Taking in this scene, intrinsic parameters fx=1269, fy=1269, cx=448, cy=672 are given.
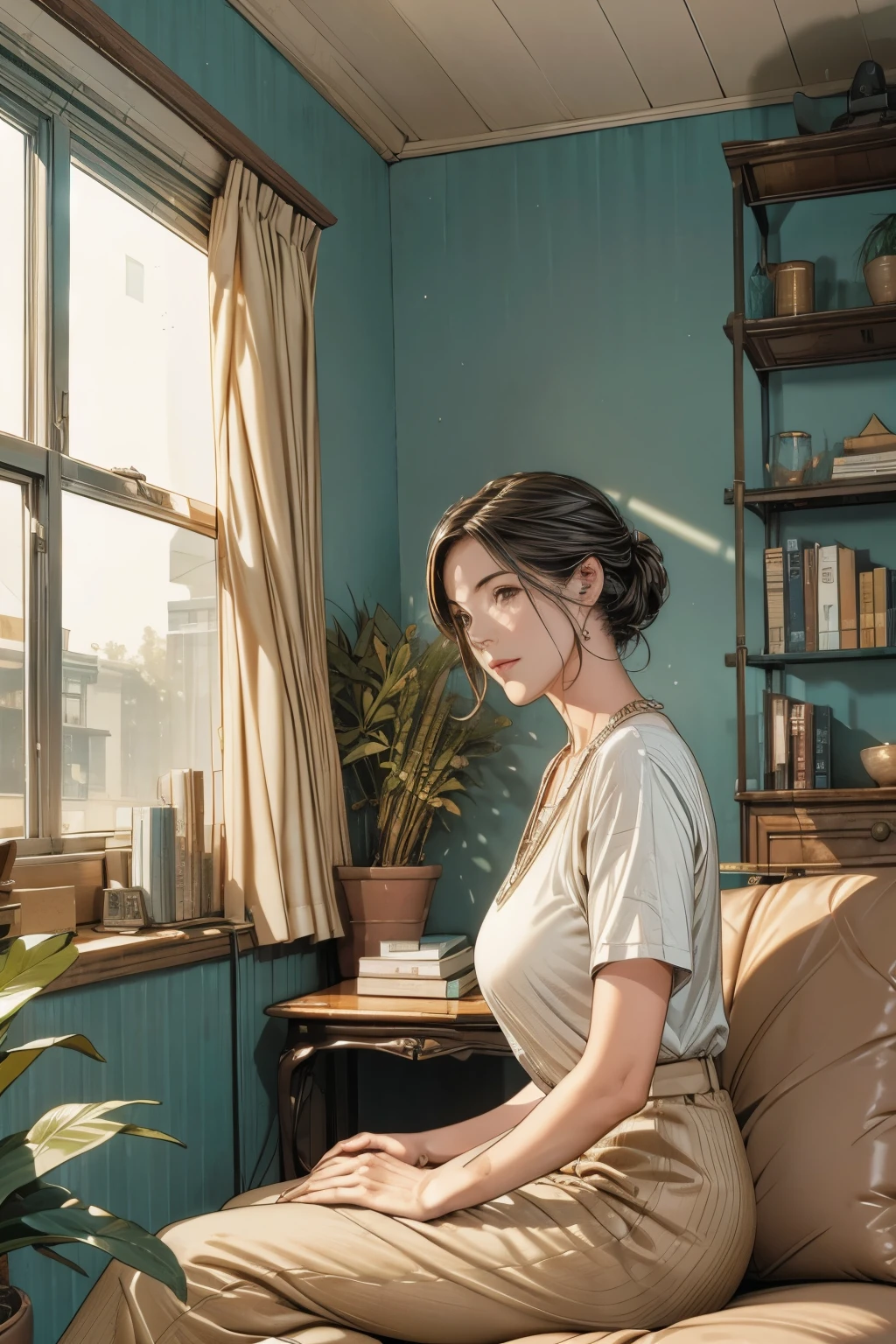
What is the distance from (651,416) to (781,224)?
61cm

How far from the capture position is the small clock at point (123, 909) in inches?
90.0

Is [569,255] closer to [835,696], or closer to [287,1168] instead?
[835,696]

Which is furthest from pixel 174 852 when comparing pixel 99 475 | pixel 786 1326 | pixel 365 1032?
pixel 786 1326

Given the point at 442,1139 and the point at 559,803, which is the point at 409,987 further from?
the point at 559,803

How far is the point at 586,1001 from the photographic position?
4.57ft

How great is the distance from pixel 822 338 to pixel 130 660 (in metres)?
1.89

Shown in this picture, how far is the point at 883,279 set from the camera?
10.1ft

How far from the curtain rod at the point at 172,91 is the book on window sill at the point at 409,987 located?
179 centimetres

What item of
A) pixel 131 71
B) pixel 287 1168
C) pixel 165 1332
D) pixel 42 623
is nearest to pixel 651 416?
pixel 131 71

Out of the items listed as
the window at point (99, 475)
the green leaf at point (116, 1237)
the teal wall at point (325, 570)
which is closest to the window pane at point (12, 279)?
the window at point (99, 475)

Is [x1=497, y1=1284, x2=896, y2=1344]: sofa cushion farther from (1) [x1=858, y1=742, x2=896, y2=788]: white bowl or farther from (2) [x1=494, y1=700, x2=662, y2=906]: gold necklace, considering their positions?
(1) [x1=858, y1=742, x2=896, y2=788]: white bowl

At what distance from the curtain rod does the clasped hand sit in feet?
6.20

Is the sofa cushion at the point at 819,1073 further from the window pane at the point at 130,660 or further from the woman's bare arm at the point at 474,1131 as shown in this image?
the window pane at the point at 130,660

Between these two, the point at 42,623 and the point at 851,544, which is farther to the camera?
the point at 851,544
